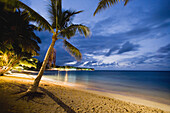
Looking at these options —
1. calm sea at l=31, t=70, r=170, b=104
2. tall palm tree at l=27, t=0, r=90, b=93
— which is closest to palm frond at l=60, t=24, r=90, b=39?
tall palm tree at l=27, t=0, r=90, b=93

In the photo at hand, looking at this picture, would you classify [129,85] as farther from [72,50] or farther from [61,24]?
[61,24]

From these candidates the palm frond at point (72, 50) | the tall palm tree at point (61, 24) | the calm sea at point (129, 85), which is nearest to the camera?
the tall palm tree at point (61, 24)

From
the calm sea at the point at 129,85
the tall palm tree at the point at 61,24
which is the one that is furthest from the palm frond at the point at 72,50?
the calm sea at the point at 129,85

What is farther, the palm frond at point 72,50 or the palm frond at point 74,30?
the palm frond at point 72,50

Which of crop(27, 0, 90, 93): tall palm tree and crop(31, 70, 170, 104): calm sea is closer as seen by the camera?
crop(27, 0, 90, 93): tall palm tree

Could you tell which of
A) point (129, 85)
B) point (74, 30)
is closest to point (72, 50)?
point (74, 30)

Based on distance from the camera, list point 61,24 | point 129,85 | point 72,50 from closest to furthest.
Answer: point 61,24, point 72,50, point 129,85

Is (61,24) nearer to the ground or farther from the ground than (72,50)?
farther from the ground

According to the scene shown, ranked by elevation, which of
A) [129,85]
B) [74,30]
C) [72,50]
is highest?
[74,30]

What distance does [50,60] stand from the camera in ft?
14.6

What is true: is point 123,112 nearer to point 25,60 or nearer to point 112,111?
point 112,111

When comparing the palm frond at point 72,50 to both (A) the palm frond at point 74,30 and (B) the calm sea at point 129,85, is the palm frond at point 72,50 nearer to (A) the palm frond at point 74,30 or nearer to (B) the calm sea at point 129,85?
(A) the palm frond at point 74,30

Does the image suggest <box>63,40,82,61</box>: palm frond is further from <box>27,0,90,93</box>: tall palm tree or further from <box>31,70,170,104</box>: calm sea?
<box>31,70,170,104</box>: calm sea

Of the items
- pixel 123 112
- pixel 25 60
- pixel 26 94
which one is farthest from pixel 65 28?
pixel 25 60
